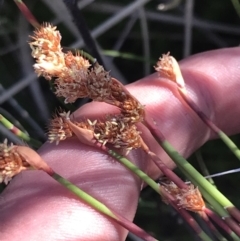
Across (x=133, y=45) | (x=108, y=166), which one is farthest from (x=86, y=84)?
(x=133, y=45)

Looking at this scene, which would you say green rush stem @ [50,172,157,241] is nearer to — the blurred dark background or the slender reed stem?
the slender reed stem

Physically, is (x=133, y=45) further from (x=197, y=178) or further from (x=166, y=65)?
(x=197, y=178)

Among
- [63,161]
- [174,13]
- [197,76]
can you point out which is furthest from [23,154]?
[174,13]

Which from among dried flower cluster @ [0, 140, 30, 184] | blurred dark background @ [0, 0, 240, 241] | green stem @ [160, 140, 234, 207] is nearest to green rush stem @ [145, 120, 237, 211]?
green stem @ [160, 140, 234, 207]

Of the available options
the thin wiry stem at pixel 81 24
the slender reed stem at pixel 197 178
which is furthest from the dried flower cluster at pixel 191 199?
the thin wiry stem at pixel 81 24

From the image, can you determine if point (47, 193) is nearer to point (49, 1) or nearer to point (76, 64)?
point (76, 64)

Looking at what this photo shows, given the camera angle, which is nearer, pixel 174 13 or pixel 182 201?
pixel 182 201
